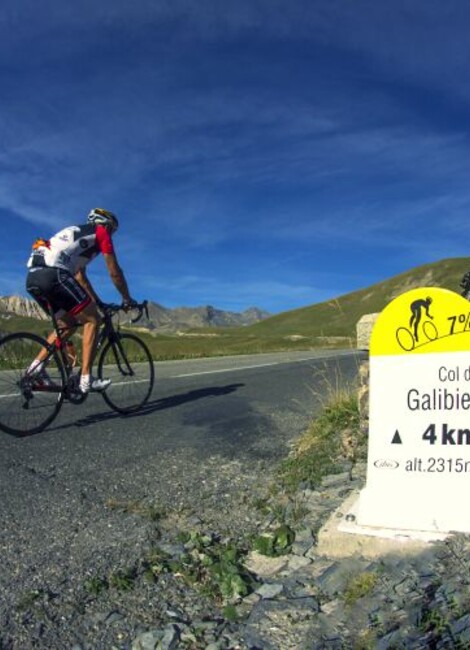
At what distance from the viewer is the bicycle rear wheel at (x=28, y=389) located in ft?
21.4

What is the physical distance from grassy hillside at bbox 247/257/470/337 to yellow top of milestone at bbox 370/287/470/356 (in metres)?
139

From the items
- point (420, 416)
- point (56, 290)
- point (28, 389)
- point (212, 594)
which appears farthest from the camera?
point (28, 389)

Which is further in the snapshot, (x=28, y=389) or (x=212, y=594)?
(x=28, y=389)

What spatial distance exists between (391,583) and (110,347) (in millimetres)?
5516

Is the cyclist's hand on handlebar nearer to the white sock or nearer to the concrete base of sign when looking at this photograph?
the white sock

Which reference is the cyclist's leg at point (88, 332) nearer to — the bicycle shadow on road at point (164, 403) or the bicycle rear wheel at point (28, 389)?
the bicycle rear wheel at point (28, 389)

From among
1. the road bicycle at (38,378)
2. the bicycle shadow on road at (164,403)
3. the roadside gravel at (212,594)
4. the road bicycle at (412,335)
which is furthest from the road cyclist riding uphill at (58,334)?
the road bicycle at (412,335)

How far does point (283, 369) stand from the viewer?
14.7m

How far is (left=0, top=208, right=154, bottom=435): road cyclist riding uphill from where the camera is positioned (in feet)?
21.3

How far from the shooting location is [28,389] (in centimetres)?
661

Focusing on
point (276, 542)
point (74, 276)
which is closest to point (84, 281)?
point (74, 276)

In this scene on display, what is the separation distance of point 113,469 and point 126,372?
10.00 feet

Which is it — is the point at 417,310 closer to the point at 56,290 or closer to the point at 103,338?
the point at 56,290

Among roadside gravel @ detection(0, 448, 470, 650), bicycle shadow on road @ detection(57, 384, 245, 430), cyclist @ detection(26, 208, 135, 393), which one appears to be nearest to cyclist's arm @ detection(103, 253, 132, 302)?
cyclist @ detection(26, 208, 135, 393)
